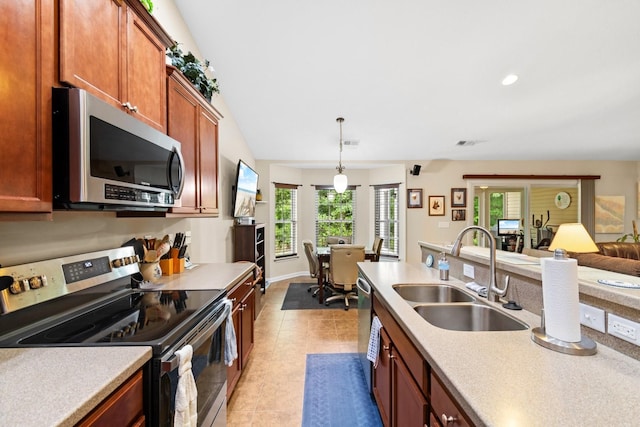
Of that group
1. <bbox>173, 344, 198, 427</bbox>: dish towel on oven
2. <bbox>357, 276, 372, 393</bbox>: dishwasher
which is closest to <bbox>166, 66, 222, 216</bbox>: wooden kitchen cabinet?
<bbox>173, 344, 198, 427</bbox>: dish towel on oven

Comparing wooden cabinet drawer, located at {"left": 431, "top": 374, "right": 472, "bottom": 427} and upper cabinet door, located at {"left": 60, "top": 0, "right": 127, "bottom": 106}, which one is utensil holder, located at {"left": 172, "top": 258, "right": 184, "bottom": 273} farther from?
wooden cabinet drawer, located at {"left": 431, "top": 374, "right": 472, "bottom": 427}

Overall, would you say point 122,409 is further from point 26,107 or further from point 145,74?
point 145,74

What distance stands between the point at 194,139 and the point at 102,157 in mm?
1097

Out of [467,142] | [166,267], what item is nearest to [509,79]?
[467,142]

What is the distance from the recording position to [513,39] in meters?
2.72

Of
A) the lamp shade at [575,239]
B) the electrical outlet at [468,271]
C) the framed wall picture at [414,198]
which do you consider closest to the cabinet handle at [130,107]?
the electrical outlet at [468,271]

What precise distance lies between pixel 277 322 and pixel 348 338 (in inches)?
38.0

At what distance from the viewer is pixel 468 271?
196 centimetres

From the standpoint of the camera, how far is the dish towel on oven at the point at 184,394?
1.04 metres

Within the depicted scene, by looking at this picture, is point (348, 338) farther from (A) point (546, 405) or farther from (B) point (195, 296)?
(A) point (546, 405)

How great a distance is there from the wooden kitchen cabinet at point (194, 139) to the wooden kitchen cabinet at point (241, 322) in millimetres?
678

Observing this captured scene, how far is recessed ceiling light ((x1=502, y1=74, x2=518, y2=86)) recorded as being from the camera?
321 cm

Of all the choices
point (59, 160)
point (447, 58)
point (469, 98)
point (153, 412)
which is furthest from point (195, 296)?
point (469, 98)

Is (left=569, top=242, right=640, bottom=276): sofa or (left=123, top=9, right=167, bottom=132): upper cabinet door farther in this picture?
(left=569, top=242, right=640, bottom=276): sofa
